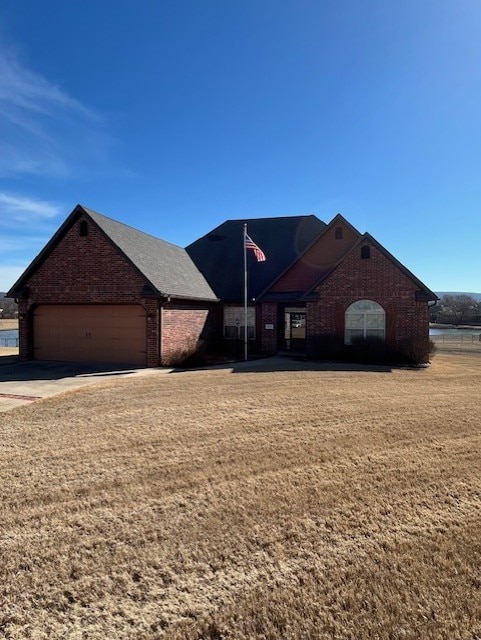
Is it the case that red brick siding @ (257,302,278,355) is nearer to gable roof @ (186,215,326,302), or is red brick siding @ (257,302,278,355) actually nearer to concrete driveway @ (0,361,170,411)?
gable roof @ (186,215,326,302)

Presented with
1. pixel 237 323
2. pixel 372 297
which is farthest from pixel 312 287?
pixel 237 323

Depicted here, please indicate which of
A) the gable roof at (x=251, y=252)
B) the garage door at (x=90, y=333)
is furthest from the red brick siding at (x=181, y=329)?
the gable roof at (x=251, y=252)

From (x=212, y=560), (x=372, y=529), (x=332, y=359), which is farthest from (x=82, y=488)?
(x=332, y=359)

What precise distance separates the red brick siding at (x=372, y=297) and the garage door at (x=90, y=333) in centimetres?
758

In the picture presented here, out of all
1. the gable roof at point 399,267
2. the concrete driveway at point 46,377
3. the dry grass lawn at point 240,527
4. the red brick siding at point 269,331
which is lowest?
the dry grass lawn at point 240,527

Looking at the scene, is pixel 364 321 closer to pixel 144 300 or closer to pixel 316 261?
pixel 316 261

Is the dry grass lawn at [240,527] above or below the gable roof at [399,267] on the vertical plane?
below

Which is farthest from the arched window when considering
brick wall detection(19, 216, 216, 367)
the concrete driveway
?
the concrete driveway

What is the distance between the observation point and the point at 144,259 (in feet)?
57.3

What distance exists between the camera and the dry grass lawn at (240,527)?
291 cm

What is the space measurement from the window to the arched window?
5440 mm

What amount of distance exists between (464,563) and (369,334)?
1477cm

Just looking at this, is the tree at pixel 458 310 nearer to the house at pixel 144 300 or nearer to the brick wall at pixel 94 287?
the house at pixel 144 300

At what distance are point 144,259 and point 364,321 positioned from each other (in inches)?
386
